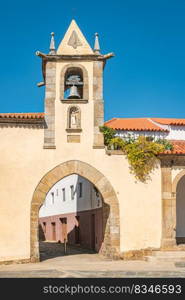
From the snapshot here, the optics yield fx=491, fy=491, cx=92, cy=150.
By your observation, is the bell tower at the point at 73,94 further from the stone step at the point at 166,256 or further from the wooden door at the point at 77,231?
the wooden door at the point at 77,231

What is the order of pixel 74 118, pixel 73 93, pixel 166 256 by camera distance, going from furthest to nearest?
pixel 73 93
pixel 74 118
pixel 166 256

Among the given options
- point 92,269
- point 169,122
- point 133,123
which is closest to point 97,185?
point 92,269

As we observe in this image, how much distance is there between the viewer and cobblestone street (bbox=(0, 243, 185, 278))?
47.8 ft

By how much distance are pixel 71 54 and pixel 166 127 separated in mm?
6680

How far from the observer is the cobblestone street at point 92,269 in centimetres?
1457

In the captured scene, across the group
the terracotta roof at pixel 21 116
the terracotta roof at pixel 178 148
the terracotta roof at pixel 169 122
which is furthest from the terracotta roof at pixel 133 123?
the terracotta roof at pixel 21 116

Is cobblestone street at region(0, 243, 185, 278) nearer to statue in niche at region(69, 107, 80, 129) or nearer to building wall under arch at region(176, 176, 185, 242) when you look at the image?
building wall under arch at region(176, 176, 185, 242)

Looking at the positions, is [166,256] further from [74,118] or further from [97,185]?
[74,118]

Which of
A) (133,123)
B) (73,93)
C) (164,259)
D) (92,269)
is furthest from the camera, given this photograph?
(133,123)

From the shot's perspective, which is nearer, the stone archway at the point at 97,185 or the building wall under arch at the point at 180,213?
the stone archway at the point at 97,185

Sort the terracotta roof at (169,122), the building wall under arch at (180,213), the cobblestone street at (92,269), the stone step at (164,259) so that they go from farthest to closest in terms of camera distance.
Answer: the terracotta roof at (169,122)
the building wall under arch at (180,213)
the stone step at (164,259)
the cobblestone street at (92,269)

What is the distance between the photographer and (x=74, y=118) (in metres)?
19.5

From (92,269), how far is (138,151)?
5501mm

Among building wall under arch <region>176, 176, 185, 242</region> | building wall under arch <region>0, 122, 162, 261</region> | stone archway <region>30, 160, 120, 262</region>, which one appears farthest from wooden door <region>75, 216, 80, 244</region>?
building wall under arch <region>0, 122, 162, 261</region>
